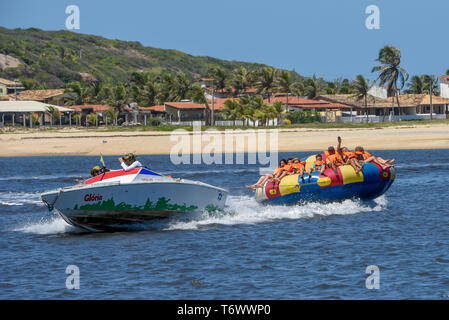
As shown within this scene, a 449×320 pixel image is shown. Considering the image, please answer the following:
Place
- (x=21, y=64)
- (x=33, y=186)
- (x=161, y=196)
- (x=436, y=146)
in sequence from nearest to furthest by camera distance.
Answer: (x=161, y=196), (x=33, y=186), (x=436, y=146), (x=21, y=64)

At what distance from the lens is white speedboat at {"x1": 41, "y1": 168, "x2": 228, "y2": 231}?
58.9ft

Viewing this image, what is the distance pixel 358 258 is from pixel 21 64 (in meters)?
173

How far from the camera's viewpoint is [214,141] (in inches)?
2515

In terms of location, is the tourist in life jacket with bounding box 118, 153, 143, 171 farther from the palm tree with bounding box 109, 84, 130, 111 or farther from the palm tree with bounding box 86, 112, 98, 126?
the palm tree with bounding box 109, 84, 130, 111

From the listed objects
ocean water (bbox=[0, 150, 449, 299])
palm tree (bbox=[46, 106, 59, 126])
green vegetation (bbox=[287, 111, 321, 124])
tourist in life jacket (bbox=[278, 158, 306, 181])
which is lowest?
ocean water (bbox=[0, 150, 449, 299])

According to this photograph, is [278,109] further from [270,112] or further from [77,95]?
[77,95]

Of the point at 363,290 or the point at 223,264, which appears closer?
the point at 363,290

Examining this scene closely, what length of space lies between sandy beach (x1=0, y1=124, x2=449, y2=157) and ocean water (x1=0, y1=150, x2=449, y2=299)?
29371 mm

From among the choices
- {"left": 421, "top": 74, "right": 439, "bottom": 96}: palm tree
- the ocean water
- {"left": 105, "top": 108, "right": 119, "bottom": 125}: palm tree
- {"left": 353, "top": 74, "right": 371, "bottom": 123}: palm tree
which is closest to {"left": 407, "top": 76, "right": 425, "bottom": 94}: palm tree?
{"left": 421, "top": 74, "right": 439, "bottom": 96}: palm tree

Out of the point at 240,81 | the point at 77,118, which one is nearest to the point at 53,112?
the point at 77,118
